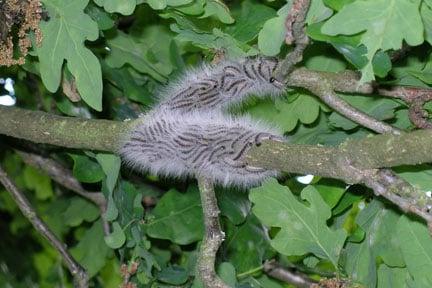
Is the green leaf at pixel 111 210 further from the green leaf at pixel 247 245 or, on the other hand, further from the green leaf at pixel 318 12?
the green leaf at pixel 318 12

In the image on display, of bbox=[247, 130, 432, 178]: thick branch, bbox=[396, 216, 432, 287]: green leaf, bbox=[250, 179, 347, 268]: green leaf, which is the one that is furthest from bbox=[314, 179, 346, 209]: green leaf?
bbox=[247, 130, 432, 178]: thick branch

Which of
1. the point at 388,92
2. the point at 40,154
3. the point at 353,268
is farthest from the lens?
the point at 40,154

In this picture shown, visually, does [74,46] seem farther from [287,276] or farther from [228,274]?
[287,276]

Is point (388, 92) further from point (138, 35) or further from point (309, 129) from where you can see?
point (138, 35)

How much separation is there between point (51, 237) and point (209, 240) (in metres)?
0.71

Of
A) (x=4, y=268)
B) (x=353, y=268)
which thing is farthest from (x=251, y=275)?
(x=4, y=268)

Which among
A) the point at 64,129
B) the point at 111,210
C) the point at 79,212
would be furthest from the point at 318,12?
the point at 79,212

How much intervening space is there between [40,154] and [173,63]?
0.73 meters

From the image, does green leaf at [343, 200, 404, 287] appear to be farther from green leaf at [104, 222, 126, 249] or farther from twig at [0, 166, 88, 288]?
twig at [0, 166, 88, 288]

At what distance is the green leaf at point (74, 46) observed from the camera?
78.0 inches

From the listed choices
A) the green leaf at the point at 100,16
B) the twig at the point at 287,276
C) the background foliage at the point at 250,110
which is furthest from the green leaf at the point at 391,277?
the green leaf at the point at 100,16

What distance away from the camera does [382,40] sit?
148 centimetres

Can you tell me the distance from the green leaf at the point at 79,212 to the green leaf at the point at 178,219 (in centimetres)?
60

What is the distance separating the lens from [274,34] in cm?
172
